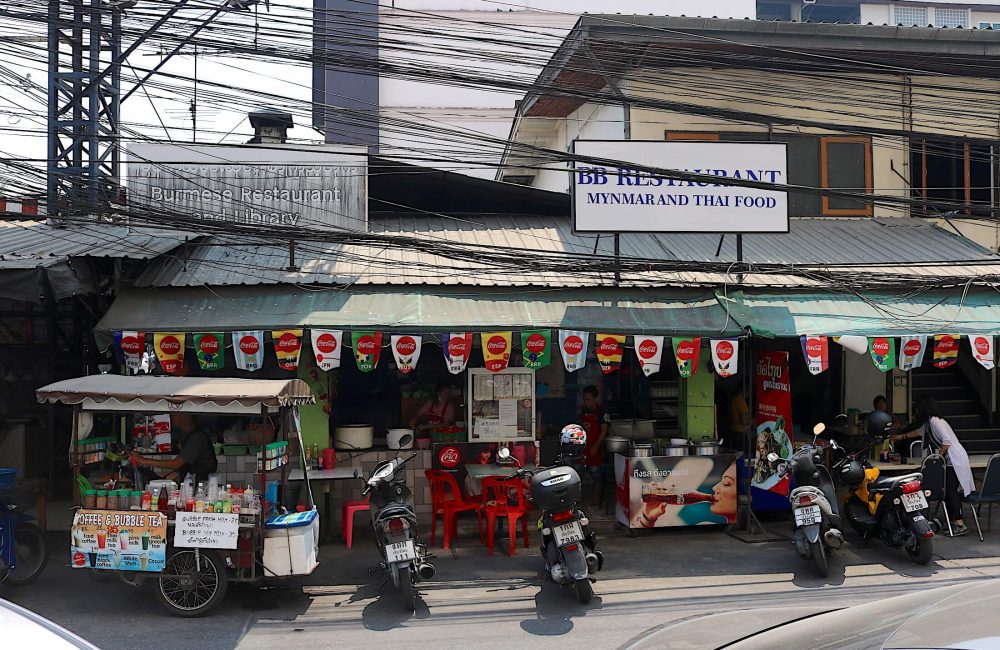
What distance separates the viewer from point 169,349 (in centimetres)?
1033

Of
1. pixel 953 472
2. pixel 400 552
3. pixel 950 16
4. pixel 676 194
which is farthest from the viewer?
pixel 950 16

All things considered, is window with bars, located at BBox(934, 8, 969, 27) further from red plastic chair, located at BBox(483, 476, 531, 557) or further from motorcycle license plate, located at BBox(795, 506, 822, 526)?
red plastic chair, located at BBox(483, 476, 531, 557)

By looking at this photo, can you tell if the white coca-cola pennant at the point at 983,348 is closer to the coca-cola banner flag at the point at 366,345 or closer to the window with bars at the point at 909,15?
the coca-cola banner flag at the point at 366,345

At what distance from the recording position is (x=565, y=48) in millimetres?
13891

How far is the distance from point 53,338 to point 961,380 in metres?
15.1

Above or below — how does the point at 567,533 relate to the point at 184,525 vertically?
below

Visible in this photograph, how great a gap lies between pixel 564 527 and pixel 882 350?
5.08 m

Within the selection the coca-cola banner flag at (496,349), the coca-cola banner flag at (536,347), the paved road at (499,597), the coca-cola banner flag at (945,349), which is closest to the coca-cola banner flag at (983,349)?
the coca-cola banner flag at (945,349)

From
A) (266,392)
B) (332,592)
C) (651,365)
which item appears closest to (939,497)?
(651,365)

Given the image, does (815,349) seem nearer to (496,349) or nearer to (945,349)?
(945,349)

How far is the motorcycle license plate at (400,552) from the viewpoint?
314 inches

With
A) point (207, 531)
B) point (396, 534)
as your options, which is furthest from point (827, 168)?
point (207, 531)

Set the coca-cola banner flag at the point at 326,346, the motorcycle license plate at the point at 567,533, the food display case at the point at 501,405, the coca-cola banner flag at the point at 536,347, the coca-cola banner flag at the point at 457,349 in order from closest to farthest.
Answer: the motorcycle license plate at the point at 567,533 → the coca-cola banner flag at the point at 326,346 → the coca-cola banner flag at the point at 457,349 → the coca-cola banner flag at the point at 536,347 → the food display case at the point at 501,405

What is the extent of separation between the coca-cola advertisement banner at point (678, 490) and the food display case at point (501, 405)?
1.53 m
